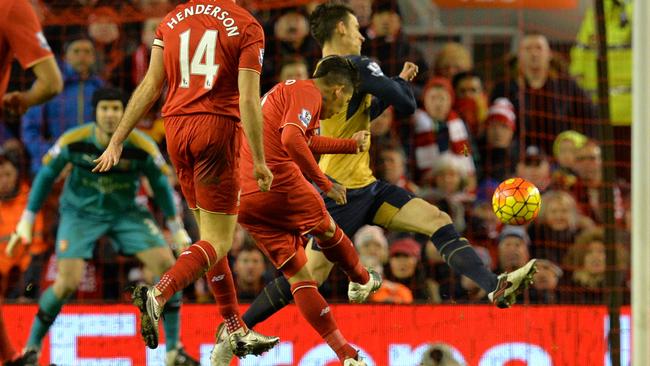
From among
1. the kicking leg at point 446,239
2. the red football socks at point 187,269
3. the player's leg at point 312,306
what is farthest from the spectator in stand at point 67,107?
the red football socks at point 187,269

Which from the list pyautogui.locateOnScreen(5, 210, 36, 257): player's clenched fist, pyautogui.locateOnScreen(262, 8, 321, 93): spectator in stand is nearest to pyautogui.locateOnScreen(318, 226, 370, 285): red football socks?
pyautogui.locateOnScreen(5, 210, 36, 257): player's clenched fist

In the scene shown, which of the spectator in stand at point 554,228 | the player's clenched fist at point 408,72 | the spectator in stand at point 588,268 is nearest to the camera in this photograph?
the player's clenched fist at point 408,72

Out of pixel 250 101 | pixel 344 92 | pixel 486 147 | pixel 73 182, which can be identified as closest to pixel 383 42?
pixel 486 147

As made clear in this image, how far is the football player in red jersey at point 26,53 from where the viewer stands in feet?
22.5

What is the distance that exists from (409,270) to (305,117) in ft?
11.3

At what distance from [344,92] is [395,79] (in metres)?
0.65

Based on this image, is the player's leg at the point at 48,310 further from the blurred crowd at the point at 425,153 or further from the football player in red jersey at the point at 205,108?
the football player in red jersey at the point at 205,108

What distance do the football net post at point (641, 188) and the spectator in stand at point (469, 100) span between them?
5838mm

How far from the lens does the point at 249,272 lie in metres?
10.9

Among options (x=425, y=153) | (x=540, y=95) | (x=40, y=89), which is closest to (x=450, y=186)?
(x=425, y=153)

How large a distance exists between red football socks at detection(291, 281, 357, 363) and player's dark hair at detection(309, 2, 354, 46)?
1656 millimetres

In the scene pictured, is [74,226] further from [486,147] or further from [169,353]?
[486,147]

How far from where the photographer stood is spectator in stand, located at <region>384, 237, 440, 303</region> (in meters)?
10.8

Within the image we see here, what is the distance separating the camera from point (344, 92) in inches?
310
